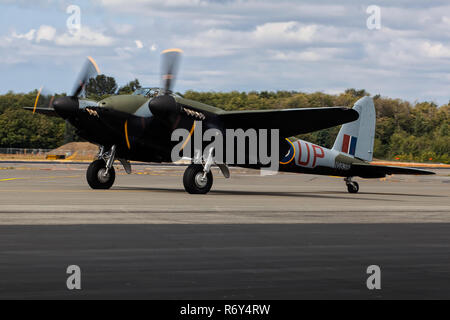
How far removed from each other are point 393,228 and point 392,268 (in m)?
5.62

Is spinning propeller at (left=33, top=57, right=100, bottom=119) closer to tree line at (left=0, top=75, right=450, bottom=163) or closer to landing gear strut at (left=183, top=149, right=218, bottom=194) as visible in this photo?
landing gear strut at (left=183, top=149, right=218, bottom=194)

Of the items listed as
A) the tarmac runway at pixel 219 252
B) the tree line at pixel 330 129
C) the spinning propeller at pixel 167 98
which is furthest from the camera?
the tree line at pixel 330 129

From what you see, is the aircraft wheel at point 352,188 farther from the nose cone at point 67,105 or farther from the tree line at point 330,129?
the tree line at point 330,129

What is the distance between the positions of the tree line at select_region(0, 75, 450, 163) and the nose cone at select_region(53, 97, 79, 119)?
6259 cm

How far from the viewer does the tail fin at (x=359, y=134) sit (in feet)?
105

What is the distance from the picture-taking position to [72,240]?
1151 centimetres

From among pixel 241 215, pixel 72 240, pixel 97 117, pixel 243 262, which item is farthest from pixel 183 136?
pixel 243 262

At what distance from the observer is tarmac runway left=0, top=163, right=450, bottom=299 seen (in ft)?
24.6

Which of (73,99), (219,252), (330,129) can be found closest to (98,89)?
(73,99)

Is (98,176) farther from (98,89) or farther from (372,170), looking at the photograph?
(372,170)

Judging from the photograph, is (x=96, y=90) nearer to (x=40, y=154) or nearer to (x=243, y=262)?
(x=243, y=262)

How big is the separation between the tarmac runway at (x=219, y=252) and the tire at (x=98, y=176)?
27.0 feet

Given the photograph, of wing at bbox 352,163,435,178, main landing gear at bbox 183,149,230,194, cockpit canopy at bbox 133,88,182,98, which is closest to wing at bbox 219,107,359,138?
main landing gear at bbox 183,149,230,194

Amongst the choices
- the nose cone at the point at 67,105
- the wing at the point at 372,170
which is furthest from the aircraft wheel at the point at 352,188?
the nose cone at the point at 67,105
